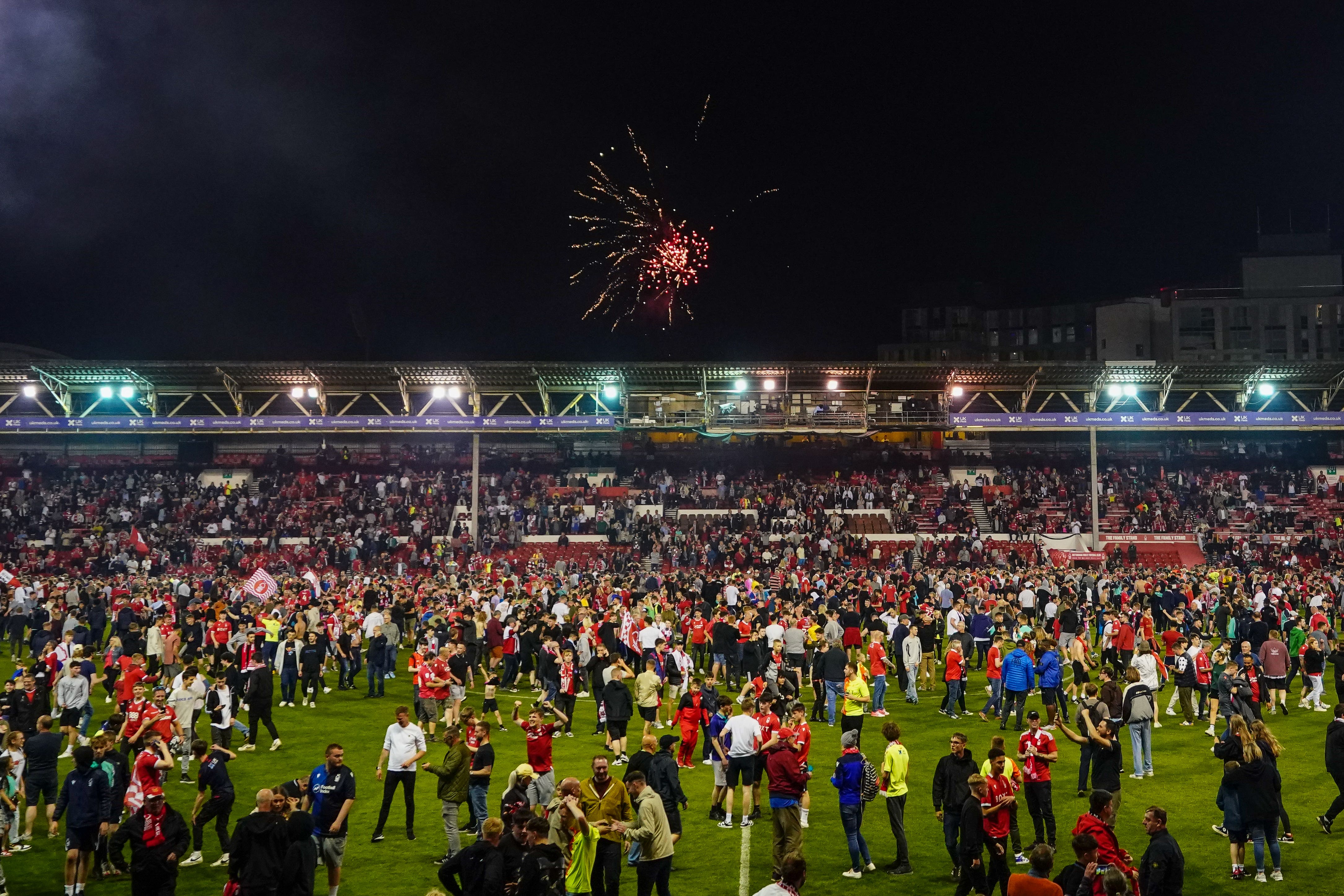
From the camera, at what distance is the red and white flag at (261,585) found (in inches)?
1026

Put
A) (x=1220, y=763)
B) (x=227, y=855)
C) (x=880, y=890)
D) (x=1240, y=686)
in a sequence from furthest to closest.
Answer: (x=1220, y=763) → (x=1240, y=686) → (x=227, y=855) → (x=880, y=890)

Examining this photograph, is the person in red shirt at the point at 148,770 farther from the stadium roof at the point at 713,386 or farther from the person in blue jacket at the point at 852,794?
the stadium roof at the point at 713,386

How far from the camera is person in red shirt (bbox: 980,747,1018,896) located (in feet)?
33.7

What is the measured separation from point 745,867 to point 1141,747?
6775mm

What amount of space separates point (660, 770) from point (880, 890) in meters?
2.58

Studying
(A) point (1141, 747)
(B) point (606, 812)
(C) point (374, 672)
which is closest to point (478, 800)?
Result: (B) point (606, 812)

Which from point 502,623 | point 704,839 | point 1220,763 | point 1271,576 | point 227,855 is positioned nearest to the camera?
point 227,855

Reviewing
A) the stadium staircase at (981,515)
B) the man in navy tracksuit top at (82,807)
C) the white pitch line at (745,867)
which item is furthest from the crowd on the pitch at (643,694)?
the stadium staircase at (981,515)

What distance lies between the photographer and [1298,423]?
41.0 metres

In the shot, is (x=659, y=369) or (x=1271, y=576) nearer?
(x=1271, y=576)

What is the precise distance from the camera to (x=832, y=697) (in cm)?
1877

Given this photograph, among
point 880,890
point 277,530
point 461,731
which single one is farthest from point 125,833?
point 277,530

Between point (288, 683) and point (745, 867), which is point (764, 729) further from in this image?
point (288, 683)

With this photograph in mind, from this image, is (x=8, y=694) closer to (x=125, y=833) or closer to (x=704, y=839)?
(x=125, y=833)
